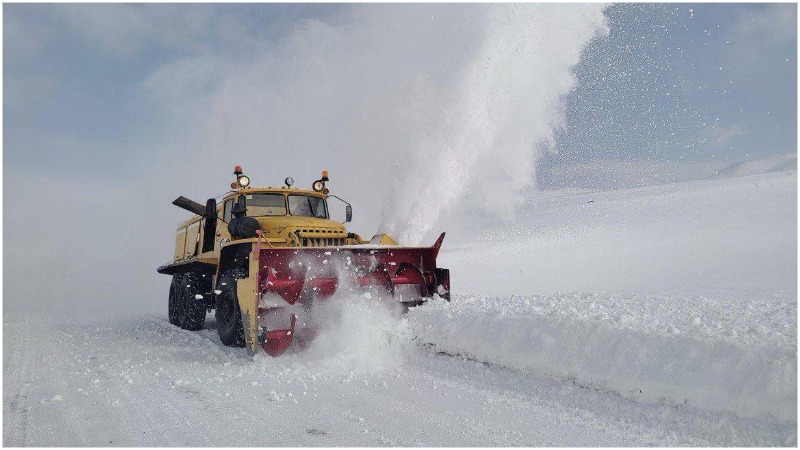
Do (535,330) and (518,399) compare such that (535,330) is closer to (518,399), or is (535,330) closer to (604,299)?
(518,399)

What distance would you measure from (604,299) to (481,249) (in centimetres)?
1447

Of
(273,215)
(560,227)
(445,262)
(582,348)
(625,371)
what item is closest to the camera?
(625,371)

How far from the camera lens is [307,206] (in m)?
8.78

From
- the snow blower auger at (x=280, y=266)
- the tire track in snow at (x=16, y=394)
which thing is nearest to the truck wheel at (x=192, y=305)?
the snow blower auger at (x=280, y=266)

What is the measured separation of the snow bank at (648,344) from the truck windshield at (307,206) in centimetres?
307

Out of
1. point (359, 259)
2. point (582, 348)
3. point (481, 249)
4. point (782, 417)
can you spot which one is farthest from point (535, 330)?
point (481, 249)

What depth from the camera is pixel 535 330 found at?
17.1ft

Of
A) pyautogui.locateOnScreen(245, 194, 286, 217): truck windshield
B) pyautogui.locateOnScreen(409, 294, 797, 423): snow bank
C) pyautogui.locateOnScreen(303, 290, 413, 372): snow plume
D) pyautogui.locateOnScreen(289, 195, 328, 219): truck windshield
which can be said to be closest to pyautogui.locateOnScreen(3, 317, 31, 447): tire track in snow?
pyautogui.locateOnScreen(303, 290, 413, 372): snow plume

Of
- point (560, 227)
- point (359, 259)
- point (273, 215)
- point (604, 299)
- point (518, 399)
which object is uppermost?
point (560, 227)

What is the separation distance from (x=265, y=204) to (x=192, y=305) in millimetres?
2478

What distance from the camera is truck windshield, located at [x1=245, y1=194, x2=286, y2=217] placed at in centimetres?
830

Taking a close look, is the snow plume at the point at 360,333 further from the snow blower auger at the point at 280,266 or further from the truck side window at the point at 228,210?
the truck side window at the point at 228,210

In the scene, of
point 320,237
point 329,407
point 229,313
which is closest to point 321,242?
point 320,237

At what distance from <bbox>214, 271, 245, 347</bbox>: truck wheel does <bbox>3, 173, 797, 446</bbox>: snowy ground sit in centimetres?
21
